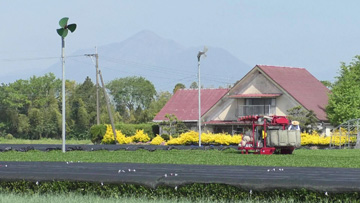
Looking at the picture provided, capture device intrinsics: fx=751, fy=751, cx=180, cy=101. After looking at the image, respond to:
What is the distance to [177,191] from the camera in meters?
15.2

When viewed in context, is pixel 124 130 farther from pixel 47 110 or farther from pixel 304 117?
pixel 47 110

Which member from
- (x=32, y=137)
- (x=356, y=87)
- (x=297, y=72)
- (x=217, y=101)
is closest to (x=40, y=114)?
(x=32, y=137)

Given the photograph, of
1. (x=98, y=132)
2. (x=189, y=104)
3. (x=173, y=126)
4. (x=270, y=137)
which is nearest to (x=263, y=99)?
(x=173, y=126)

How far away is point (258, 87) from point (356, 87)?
8.52 metres

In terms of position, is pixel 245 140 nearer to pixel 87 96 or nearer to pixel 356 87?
pixel 356 87

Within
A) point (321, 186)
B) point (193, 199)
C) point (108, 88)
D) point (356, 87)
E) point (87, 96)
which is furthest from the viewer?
point (108, 88)

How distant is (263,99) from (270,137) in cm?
2657

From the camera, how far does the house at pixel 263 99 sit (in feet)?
201

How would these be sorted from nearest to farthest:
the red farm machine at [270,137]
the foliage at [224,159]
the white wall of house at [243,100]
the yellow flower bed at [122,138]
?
the foliage at [224,159], the red farm machine at [270,137], the yellow flower bed at [122,138], the white wall of house at [243,100]

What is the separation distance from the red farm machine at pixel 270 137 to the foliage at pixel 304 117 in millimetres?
17570

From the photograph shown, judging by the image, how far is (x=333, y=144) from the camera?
49812mm

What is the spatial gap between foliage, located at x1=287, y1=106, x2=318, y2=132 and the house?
615 mm

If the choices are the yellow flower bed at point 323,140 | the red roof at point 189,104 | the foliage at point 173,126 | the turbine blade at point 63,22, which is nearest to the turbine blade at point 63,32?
the turbine blade at point 63,22

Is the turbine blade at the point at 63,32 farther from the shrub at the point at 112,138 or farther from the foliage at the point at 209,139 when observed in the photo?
the shrub at the point at 112,138
